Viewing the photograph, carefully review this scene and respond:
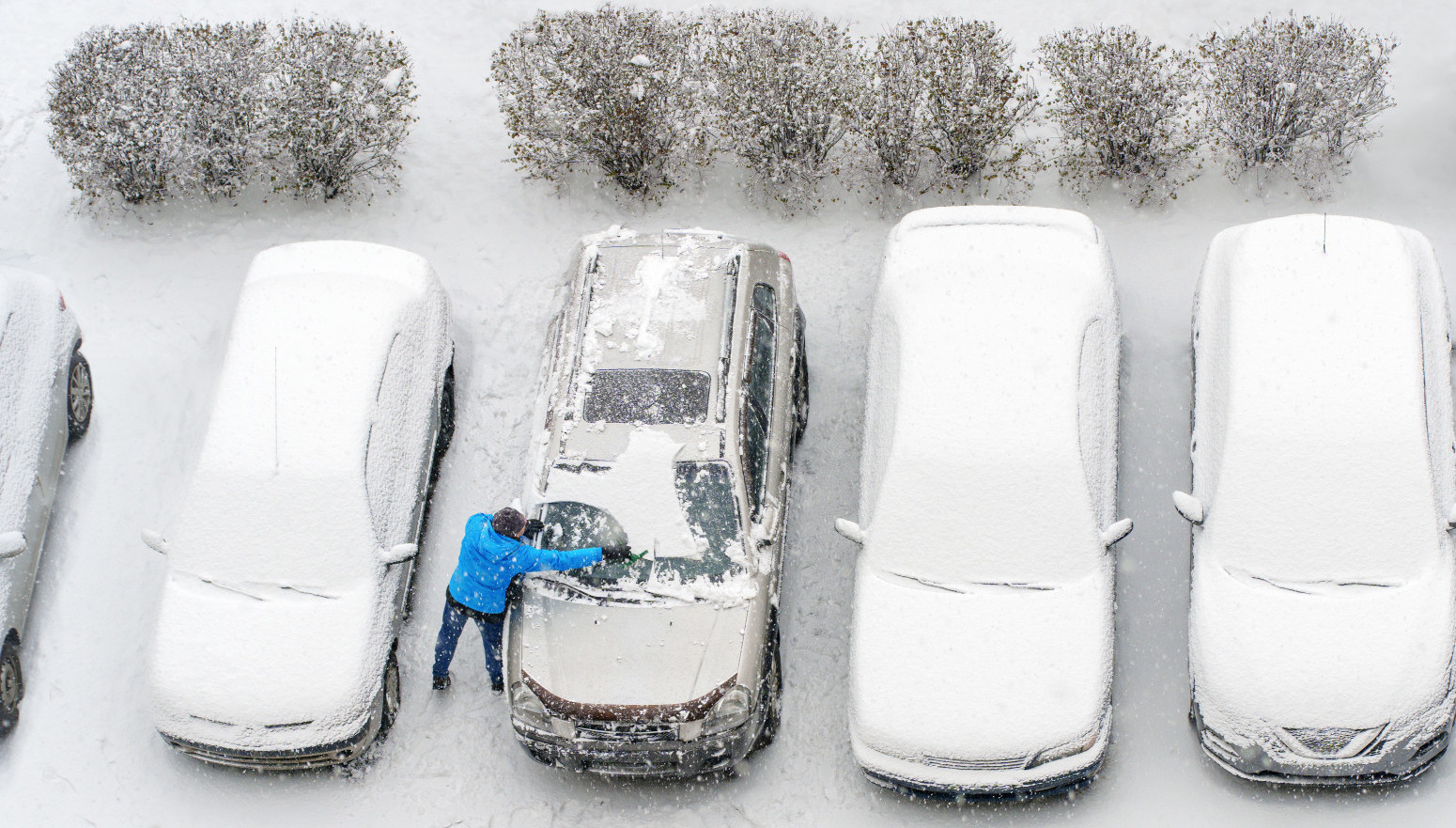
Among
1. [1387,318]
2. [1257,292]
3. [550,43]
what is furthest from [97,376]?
[1387,318]

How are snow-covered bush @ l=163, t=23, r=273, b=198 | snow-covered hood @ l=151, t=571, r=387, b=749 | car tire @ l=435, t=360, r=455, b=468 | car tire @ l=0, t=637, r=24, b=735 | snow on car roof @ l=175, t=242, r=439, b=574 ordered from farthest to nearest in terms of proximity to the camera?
snow-covered bush @ l=163, t=23, r=273, b=198, car tire @ l=435, t=360, r=455, b=468, car tire @ l=0, t=637, r=24, b=735, snow on car roof @ l=175, t=242, r=439, b=574, snow-covered hood @ l=151, t=571, r=387, b=749

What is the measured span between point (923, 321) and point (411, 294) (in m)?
3.36

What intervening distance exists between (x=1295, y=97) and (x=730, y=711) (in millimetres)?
6015

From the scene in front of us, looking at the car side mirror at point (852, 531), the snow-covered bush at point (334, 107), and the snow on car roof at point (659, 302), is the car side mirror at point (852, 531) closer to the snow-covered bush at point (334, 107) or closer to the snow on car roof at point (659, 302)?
the snow on car roof at point (659, 302)

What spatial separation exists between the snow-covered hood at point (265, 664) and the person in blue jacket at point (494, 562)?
595 millimetres

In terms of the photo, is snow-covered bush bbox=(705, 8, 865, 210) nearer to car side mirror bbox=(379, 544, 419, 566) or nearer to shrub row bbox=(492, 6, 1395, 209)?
shrub row bbox=(492, 6, 1395, 209)

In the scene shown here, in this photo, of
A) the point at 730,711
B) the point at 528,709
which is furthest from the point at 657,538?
the point at 528,709

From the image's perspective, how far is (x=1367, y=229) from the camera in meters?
8.23

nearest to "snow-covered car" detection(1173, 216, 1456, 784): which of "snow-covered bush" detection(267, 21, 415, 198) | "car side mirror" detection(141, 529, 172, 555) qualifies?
"car side mirror" detection(141, 529, 172, 555)

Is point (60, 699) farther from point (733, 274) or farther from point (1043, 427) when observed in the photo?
point (1043, 427)

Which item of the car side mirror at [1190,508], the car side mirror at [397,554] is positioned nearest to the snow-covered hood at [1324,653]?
the car side mirror at [1190,508]

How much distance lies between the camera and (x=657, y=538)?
7816 mm

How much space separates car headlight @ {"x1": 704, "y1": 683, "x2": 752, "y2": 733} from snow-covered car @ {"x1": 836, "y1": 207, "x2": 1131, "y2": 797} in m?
0.62

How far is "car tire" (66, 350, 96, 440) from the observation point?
930 centimetres
